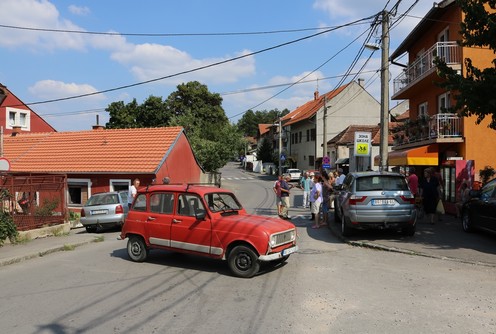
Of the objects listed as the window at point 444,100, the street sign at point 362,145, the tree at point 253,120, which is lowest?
the street sign at point 362,145

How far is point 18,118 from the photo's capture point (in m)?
41.1

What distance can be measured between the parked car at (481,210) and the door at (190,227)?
6.83m

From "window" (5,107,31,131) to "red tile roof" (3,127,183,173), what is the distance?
12.2 m

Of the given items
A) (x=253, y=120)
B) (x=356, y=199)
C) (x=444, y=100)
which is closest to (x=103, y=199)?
(x=356, y=199)

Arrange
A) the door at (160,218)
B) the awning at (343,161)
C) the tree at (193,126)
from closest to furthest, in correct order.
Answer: the door at (160,218)
the tree at (193,126)
the awning at (343,161)

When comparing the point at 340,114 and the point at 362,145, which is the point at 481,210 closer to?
the point at 362,145

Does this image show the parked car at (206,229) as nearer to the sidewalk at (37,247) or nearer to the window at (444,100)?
the sidewalk at (37,247)

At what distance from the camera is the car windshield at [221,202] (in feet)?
26.4

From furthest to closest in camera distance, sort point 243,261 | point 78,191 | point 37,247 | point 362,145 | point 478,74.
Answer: point 78,191, point 362,145, point 37,247, point 478,74, point 243,261

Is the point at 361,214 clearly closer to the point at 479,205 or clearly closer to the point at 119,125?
the point at 479,205

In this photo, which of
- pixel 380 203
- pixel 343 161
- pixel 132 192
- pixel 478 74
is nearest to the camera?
pixel 478 74

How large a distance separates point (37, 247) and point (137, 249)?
3.73 meters

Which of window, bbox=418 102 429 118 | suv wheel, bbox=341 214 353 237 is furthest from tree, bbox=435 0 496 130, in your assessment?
window, bbox=418 102 429 118

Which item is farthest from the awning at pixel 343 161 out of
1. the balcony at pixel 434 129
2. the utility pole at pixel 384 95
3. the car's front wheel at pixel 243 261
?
the car's front wheel at pixel 243 261
